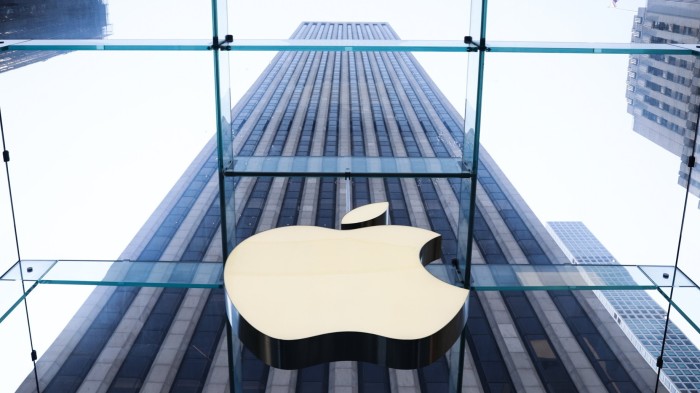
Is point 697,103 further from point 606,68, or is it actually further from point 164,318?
point 164,318

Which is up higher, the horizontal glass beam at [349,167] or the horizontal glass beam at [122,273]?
the horizontal glass beam at [349,167]

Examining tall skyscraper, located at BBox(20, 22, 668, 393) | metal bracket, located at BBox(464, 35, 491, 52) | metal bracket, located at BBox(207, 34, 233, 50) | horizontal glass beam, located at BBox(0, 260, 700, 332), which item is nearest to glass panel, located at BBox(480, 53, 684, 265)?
metal bracket, located at BBox(464, 35, 491, 52)

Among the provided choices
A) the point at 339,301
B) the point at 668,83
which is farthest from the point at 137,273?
the point at 668,83

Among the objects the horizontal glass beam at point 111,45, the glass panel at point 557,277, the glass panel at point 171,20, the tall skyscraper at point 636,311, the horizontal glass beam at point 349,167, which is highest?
the glass panel at point 171,20

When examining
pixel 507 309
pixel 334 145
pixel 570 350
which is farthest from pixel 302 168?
pixel 334 145

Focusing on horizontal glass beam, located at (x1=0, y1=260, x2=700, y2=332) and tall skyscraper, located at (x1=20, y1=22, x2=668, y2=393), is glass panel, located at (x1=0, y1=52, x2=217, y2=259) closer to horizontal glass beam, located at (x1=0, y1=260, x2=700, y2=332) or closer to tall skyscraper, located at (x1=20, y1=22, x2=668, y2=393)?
horizontal glass beam, located at (x1=0, y1=260, x2=700, y2=332)

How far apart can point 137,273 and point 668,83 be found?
104 ft

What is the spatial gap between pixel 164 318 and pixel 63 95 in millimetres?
21662

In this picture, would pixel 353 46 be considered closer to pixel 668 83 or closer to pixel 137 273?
pixel 137 273

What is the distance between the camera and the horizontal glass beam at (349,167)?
4250 millimetres

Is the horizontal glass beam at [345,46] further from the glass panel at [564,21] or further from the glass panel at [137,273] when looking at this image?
the glass panel at [137,273]

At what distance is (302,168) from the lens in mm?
4395

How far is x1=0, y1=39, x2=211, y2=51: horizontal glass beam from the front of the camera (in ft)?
12.4

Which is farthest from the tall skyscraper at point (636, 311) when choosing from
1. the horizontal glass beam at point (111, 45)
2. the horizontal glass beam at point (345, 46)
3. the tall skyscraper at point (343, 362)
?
the horizontal glass beam at point (111, 45)
